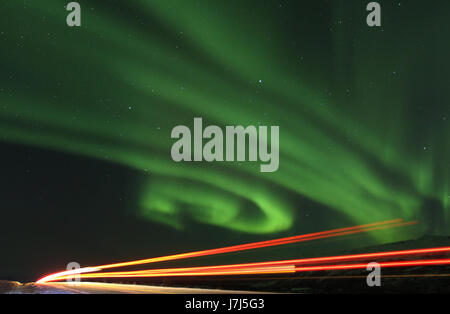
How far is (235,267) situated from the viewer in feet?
32.3

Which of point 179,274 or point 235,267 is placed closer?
point 235,267
